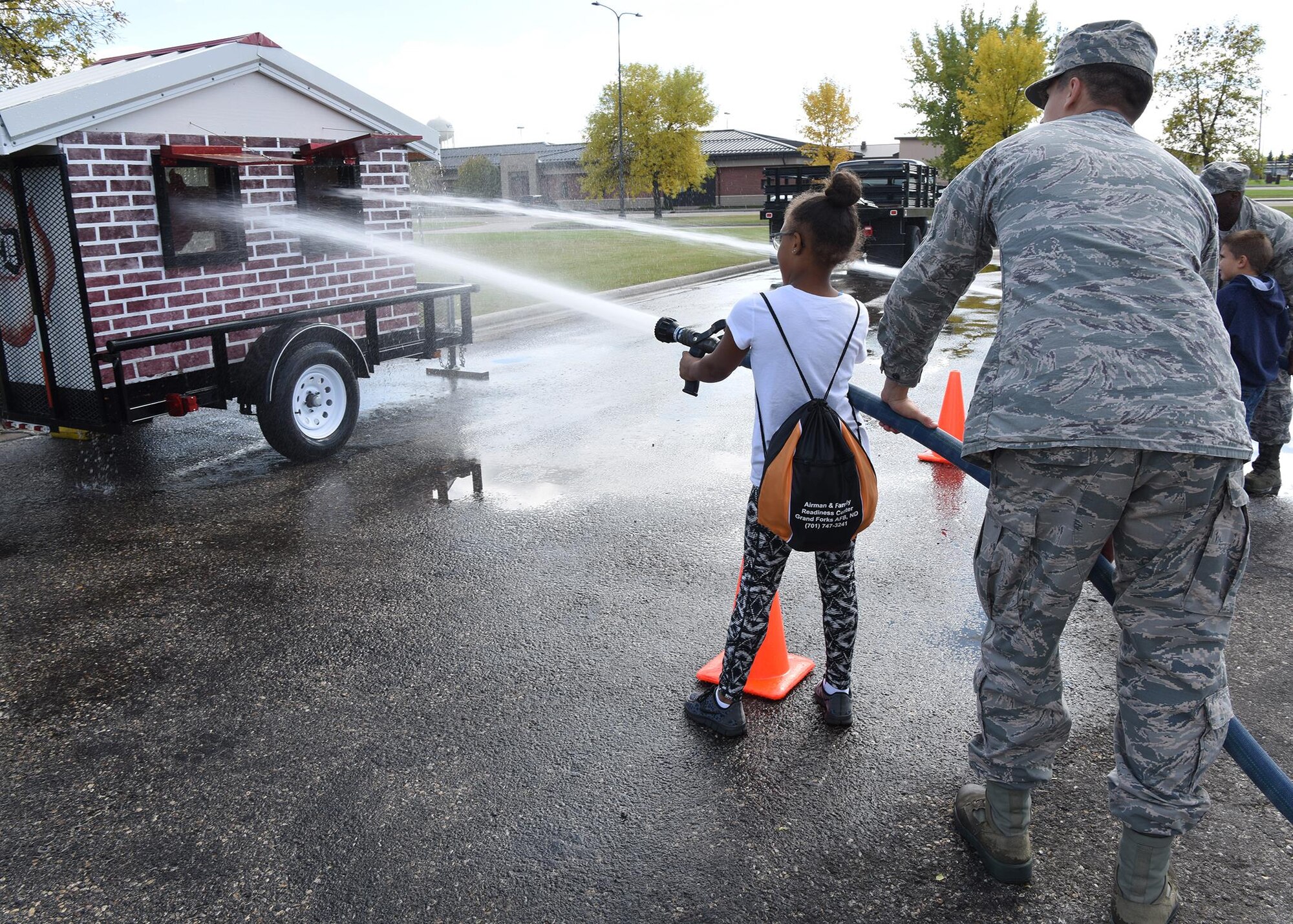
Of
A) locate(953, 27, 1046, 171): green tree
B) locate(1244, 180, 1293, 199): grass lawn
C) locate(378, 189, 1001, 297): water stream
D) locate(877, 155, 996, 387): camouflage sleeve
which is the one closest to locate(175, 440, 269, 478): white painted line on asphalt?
locate(378, 189, 1001, 297): water stream

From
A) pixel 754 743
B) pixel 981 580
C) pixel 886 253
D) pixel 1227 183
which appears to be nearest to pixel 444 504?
pixel 754 743

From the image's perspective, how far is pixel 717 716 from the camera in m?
3.43

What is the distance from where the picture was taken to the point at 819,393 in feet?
10.1

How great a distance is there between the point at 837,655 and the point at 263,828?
194 cm

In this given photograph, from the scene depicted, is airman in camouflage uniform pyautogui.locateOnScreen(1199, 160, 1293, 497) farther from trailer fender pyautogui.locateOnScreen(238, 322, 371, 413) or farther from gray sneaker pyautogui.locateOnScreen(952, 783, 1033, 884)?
trailer fender pyautogui.locateOnScreen(238, 322, 371, 413)

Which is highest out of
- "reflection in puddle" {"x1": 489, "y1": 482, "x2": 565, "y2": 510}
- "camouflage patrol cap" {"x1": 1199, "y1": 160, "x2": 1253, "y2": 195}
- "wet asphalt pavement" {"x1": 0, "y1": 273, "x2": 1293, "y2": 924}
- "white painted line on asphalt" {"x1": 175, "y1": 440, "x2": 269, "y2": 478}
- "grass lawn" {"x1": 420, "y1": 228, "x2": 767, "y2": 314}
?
"camouflage patrol cap" {"x1": 1199, "y1": 160, "x2": 1253, "y2": 195}

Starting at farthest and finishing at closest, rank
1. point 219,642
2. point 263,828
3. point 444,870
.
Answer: point 219,642
point 263,828
point 444,870

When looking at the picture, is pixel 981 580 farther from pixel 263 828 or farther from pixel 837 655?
pixel 263 828

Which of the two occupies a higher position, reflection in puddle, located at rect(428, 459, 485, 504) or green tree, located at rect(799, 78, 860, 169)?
green tree, located at rect(799, 78, 860, 169)

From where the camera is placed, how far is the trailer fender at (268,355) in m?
6.50

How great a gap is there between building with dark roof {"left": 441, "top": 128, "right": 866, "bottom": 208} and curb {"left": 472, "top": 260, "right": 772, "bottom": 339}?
48.9 m

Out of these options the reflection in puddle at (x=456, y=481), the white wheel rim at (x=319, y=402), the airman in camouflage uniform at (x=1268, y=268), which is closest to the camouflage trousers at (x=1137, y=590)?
the airman in camouflage uniform at (x=1268, y=268)

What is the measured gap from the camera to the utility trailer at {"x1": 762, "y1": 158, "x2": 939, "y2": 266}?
65.6 feet

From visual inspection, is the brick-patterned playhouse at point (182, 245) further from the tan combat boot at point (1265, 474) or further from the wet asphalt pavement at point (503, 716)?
the tan combat boot at point (1265, 474)
